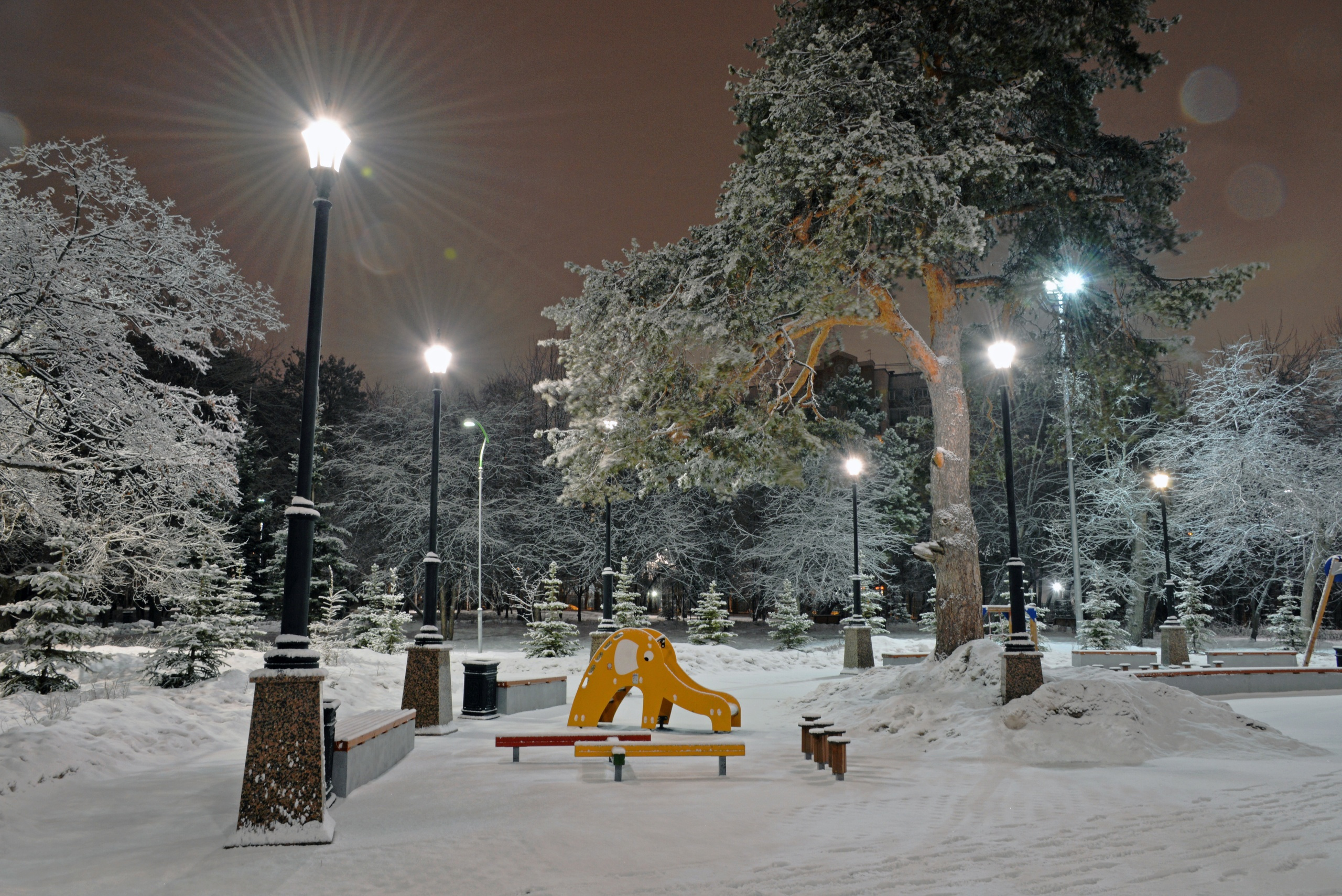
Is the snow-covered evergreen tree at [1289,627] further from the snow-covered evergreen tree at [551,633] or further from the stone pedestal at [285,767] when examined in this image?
the stone pedestal at [285,767]

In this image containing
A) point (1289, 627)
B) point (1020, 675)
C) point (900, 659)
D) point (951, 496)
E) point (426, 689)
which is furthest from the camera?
point (1289, 627)

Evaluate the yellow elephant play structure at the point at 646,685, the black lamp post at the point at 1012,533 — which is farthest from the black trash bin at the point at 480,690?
the black lamp post at the point at 1012,533

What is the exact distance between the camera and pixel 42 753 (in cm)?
787

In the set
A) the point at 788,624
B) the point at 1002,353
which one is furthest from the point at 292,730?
the point at 788,624

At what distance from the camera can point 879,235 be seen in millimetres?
12203

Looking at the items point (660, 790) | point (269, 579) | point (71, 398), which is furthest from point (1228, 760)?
point (269, 579)

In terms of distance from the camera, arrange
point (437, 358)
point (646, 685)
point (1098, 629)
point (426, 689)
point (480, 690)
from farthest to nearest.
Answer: point (1098, 629), point (480, 690), point (437, 358), point (426, 689), point (646, 685)

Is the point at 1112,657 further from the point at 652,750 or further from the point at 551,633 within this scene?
the point at 652,750

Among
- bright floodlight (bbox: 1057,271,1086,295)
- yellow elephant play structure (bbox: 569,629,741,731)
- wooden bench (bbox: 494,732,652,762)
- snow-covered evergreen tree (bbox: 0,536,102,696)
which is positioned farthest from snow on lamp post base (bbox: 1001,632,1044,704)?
snow-covered evergreen tree (bbox: 0,536,102,696)

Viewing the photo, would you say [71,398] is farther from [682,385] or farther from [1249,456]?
[1249,456]

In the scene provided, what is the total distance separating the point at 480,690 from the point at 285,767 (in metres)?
7.77

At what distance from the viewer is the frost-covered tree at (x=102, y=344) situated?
9.06 metres

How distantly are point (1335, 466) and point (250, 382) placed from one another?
147 ft

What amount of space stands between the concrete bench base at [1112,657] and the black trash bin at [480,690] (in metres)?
15.6
